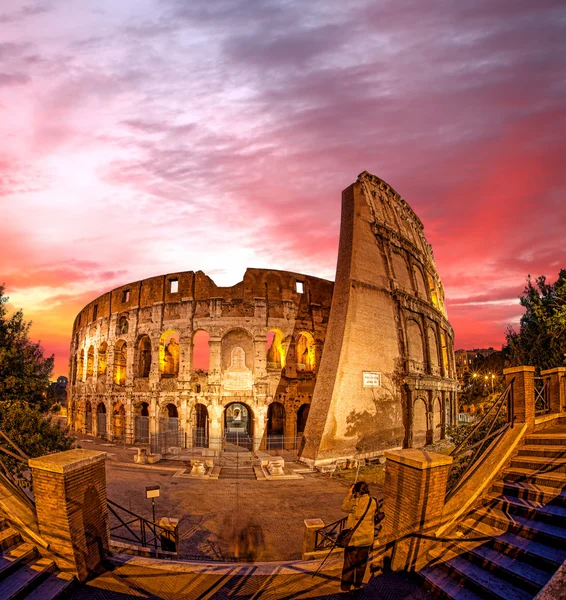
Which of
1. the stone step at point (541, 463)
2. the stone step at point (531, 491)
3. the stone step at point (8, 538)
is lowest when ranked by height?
the stone step at point (8, 538)

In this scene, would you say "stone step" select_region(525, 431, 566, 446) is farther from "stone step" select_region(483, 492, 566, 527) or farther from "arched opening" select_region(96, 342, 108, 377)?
"arched opening" select_region(96, 342, 108, 377)

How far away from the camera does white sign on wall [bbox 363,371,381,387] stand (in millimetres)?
18056

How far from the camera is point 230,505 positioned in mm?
12234

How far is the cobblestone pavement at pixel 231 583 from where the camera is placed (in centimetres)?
500

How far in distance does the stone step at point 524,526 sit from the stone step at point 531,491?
452 mm

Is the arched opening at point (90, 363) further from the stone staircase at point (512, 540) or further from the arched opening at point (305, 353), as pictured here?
the stone staircase at point (512, 540)

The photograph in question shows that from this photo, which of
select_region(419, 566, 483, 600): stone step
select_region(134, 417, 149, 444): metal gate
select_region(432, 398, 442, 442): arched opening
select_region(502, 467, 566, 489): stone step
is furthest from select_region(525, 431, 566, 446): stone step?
select_region(134, 417, 149, 444): metal gate

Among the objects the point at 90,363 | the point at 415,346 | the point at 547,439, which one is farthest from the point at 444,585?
the point at 90,363

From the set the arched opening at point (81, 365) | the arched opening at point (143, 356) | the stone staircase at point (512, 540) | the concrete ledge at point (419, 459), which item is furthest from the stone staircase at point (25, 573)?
the arched opening at point (81, 365)

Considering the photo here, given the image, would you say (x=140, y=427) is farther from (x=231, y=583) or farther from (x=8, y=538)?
(x=231, y=583)

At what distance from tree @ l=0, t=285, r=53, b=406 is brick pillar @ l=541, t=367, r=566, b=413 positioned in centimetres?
1522

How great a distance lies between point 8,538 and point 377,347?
16636 millimetres

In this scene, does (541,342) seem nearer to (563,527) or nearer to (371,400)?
(371,400)

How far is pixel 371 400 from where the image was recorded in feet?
60.0
